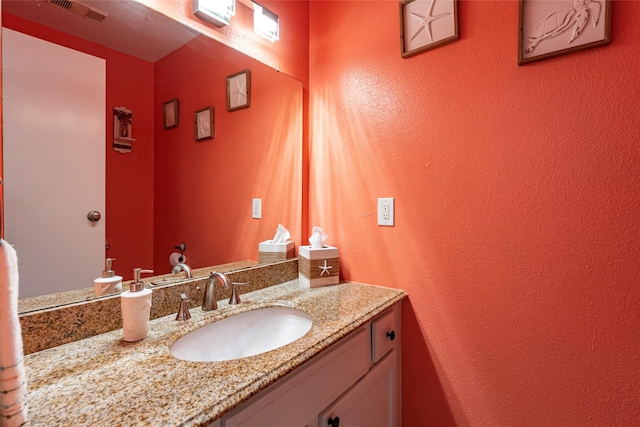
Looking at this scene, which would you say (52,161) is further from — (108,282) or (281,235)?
(281,235)

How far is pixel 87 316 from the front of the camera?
84 cm

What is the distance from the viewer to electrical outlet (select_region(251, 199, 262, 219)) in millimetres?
1421

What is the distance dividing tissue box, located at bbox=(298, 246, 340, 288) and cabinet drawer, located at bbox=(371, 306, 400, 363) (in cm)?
28

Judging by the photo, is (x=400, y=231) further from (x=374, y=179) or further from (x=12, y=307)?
(x=12, y=307)

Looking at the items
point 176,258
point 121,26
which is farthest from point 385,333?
point 121,26

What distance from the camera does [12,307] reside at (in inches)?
19.5

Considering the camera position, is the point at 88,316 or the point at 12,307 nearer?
the point at 12,307

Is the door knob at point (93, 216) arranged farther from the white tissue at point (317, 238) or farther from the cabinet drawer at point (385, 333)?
the cabinet drawer at point (385, 333)

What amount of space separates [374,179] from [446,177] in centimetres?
29

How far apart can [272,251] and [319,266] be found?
0.24 meters

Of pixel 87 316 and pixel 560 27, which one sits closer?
pixel 87 316

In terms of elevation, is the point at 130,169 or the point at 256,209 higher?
the point at 130,169

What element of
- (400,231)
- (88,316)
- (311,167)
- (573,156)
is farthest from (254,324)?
(573,156)

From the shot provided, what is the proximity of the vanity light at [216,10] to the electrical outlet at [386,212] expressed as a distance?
2.97ft
